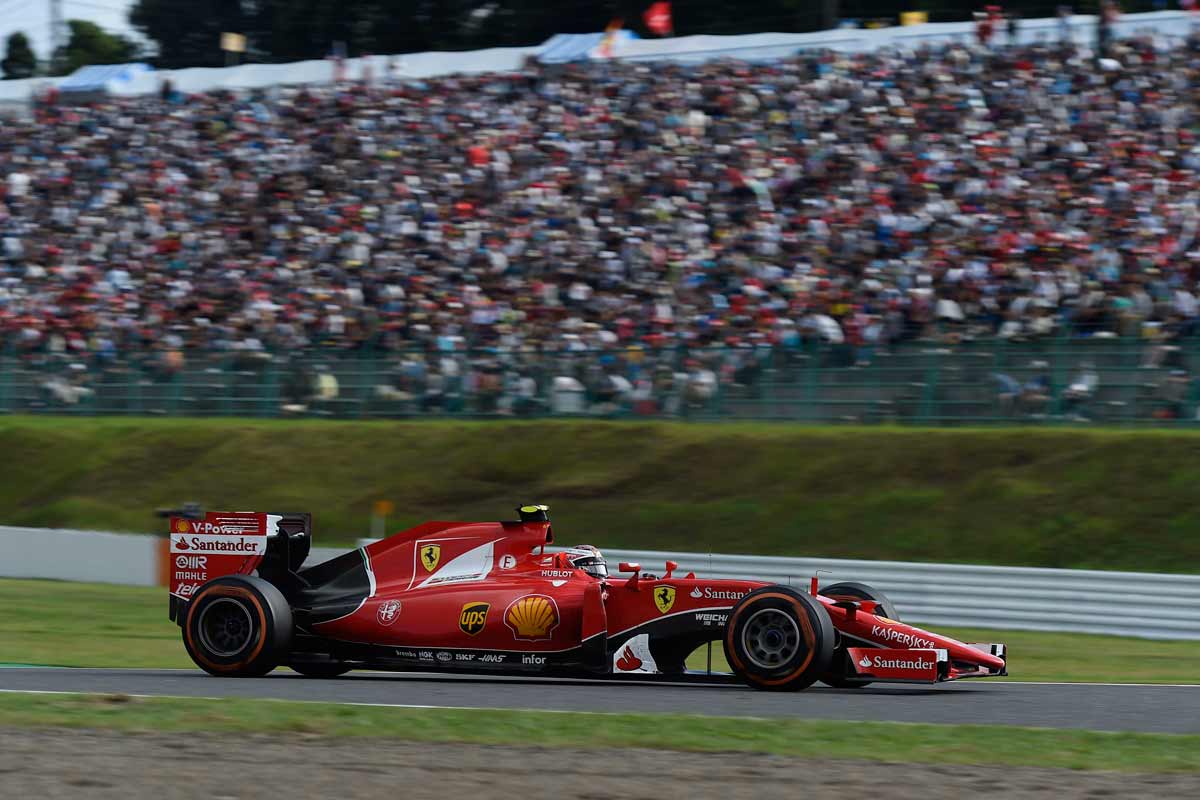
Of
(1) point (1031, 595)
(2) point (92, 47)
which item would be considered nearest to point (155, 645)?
(1) point (1031, 595)

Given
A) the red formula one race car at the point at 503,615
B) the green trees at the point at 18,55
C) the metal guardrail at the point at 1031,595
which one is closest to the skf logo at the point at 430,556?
the red formula one race car at the point at 503,615

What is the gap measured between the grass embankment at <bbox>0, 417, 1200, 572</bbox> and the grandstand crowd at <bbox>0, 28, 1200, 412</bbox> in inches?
51.2

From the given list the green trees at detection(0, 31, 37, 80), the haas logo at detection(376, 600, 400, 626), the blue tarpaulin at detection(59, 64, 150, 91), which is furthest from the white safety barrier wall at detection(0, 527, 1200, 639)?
the green trees at detection(0, 31, 37, 80)

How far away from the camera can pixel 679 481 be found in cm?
2102

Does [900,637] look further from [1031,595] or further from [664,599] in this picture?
[1031,595]

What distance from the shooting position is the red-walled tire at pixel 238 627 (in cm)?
1008

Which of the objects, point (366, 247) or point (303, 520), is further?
point (366, 247)

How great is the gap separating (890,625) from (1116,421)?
10110mm

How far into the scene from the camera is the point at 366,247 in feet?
83.8

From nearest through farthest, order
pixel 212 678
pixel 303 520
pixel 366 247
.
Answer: pixel 212 678
pixel 303 520
pixel 366 247

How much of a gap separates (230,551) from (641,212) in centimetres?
1453

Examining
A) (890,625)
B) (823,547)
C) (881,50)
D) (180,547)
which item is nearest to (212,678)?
(180,547)

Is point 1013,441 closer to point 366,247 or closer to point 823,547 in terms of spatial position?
point 823,547

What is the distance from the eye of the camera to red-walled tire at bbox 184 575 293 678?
10078 mm
